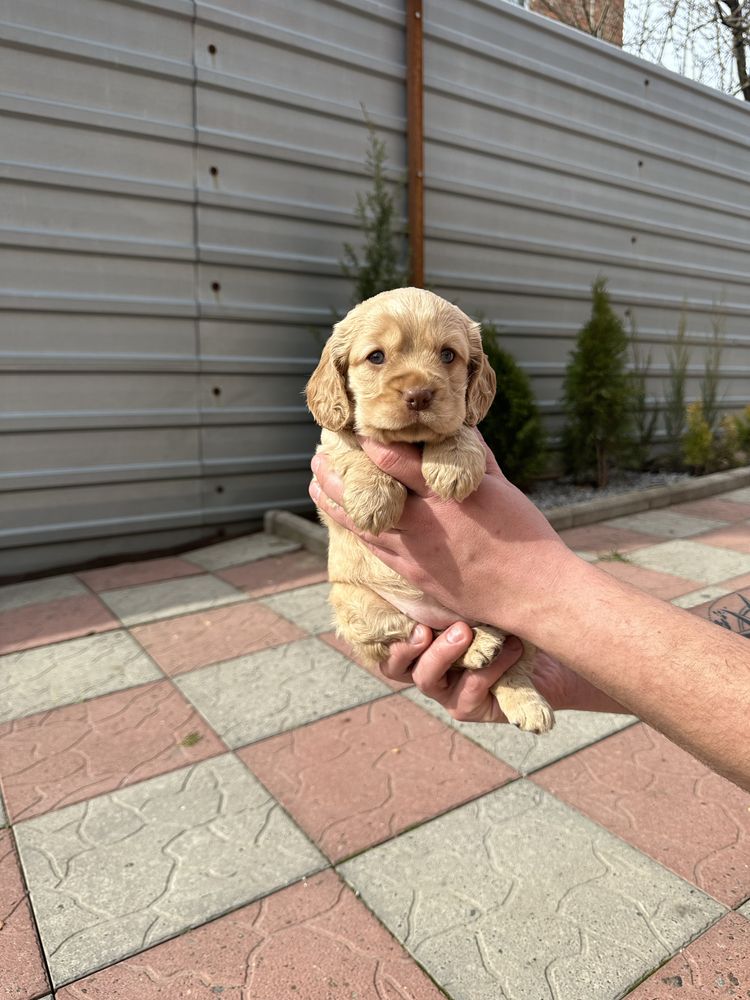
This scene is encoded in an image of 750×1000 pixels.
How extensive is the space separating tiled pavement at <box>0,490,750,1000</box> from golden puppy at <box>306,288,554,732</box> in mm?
872

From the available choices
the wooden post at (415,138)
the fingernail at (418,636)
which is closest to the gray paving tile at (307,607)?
the fingernail at (418,636)

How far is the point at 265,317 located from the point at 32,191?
7.13ft

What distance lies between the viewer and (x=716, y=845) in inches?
103

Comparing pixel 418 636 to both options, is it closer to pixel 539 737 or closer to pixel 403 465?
pixel 403 465

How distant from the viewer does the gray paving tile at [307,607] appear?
4.85 metres

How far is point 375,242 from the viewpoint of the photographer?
6.82 metres

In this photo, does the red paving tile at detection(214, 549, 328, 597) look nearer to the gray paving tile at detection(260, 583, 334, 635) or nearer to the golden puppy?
the gray paving tile at detection(260, 583, 334, 635)

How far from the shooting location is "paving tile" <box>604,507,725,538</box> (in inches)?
278

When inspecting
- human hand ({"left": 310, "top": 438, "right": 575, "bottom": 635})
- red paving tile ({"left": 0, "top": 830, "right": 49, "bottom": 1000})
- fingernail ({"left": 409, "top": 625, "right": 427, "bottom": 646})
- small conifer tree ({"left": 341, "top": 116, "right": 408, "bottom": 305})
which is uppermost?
small conifer tree ({"left": 341, "top": 116, "right": 408, "bottom": 305})

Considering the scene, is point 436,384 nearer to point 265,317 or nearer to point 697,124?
point 265,317

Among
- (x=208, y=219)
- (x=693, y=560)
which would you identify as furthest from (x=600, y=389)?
(x=208, y=219)

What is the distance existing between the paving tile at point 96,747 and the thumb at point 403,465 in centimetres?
212

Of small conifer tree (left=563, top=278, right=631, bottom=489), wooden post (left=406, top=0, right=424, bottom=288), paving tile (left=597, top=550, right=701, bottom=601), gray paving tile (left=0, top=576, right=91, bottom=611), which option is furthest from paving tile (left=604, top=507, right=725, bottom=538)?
gray paving tile (left=0, top=576, right=91, bottom=611)

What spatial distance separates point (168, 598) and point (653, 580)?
3753mm
